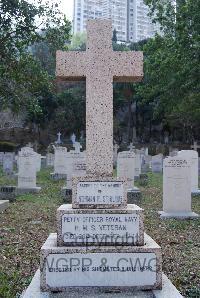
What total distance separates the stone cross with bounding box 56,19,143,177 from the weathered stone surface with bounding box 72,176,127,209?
193 millimetres

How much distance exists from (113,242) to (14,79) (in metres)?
12.1

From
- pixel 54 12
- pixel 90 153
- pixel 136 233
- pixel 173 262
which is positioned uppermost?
pixel 54 12

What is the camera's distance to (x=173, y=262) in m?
5.91

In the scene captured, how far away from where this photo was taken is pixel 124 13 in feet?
249

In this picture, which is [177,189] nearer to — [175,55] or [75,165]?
[75,165]

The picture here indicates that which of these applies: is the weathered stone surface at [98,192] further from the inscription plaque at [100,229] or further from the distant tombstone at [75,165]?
the distant tombstone at [75,165]

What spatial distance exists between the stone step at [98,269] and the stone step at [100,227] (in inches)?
7.2

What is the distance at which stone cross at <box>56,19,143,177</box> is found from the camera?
4.80m

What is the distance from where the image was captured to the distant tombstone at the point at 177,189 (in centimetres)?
1006

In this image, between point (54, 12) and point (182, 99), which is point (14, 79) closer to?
point (54, 12)

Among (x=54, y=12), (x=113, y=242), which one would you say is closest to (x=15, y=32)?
(x=54, y=12)

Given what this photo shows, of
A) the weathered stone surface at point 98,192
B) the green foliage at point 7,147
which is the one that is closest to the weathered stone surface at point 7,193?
the weathered stone surface at point 98,192

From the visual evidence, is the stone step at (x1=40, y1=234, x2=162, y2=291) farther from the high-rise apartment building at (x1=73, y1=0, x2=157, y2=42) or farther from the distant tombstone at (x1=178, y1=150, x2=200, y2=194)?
the high-rise apartment building at (x1=73, y1=0, x2=157, y2=42)

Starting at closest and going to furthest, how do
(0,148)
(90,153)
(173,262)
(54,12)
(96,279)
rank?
1. (96,279)
2. (90,153)
3. (173,262)
4. (54,12)
5. (0,148)
